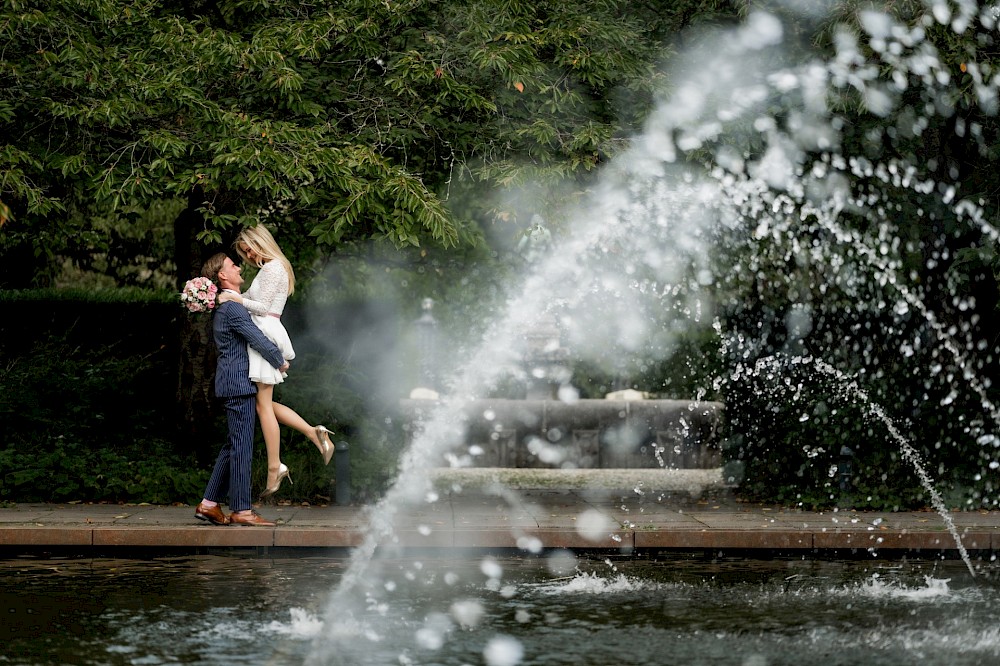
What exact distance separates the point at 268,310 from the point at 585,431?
776 centimetres

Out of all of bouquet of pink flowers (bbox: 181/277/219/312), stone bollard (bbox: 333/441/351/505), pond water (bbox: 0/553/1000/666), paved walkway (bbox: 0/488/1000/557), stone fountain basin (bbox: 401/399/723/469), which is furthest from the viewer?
stone fountain basin (bbox: 401/399/723/469)

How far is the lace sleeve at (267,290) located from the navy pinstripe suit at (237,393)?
11 centimetres

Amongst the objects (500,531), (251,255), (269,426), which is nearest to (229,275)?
(251,255)

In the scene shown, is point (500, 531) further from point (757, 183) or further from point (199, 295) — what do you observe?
point (757, 183)

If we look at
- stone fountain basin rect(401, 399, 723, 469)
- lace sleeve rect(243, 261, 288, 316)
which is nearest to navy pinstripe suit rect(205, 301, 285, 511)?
lace sleeve rect(243, 261, 288, 316)

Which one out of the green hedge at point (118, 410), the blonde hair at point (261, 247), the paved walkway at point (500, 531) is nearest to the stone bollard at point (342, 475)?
the green hedge at point (118, 410)

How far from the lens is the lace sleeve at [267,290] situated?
981 centimetres

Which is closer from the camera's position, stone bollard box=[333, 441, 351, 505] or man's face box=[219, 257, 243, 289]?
man's face box=[219, 257, 243, 289]

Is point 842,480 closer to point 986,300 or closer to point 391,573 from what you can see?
point 986,300

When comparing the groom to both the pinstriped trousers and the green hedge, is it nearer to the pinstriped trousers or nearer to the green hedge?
the pinstriped trousers

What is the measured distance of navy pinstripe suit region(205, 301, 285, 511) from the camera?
9680 mm

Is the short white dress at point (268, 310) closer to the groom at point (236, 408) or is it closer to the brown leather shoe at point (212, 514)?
the groom at point (236, 408)

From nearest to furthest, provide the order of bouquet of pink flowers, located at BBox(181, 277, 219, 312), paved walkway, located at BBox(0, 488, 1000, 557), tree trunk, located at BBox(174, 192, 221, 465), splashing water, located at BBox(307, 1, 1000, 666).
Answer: paved walkway, located at BBox(0, 488, 1000, 557) < bouquet of pink flowers, located at BBox(181, 277, 219, 312) < splashing water, located at BBox(307, 1, 1000, 666) < tree trunk, located at BBox(174, 192, 221, 465)

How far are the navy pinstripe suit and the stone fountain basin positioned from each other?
7047 mm
